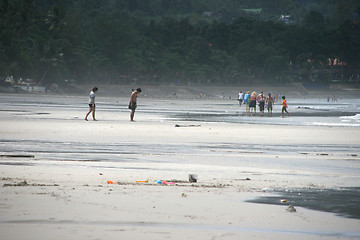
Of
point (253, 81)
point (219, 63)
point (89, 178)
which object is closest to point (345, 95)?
point (253, 81)

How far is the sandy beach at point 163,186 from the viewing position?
272 inches

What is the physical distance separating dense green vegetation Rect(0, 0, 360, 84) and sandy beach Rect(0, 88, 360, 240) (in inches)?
2751

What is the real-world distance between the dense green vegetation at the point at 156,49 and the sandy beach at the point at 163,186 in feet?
229

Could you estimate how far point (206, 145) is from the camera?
1919cm

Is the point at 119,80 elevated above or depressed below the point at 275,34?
below

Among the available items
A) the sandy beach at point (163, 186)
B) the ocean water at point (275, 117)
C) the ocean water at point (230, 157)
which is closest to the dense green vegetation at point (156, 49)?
the ocean water at point (275, 117)

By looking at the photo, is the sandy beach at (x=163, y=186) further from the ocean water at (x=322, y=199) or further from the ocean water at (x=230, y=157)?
the ocean water at (x=322, y=199)

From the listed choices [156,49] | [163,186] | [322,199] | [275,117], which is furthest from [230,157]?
[156,49]

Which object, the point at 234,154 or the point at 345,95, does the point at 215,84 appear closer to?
the point at 345,95

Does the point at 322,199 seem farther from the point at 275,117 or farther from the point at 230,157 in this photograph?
the point at 275,117

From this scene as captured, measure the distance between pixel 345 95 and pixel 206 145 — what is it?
127 metres

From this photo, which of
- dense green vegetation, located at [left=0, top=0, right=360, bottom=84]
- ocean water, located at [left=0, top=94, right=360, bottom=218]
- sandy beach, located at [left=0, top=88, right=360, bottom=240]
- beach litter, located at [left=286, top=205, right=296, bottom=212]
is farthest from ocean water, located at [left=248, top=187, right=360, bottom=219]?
dense green vegetation, located at [left=0, top=0, right=360, bottom=84]

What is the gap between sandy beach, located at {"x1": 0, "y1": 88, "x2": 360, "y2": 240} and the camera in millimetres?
6906

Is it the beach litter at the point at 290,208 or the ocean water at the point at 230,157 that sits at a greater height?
the beach litter at the point at 290,208
